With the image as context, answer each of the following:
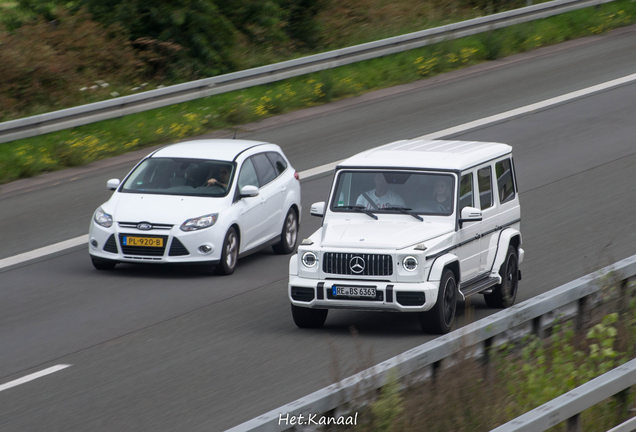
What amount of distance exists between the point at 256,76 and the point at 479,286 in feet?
45.4

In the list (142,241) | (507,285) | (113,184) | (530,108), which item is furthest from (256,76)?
(507,285)

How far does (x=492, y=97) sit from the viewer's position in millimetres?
24984

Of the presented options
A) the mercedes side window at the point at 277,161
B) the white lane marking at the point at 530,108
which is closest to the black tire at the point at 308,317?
the mercedes side window at the point at 277,161

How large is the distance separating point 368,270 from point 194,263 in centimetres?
395

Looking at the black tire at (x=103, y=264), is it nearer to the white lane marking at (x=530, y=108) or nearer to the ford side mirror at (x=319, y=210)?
the ford side mirror at (x=319, y=210)

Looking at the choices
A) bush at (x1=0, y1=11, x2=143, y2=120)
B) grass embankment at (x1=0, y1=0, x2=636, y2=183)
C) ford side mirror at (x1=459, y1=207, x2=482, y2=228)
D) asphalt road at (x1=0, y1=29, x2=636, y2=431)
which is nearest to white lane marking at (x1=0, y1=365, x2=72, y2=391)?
asphalt road at (x1=0, y1=29, x2=636, y2=431)

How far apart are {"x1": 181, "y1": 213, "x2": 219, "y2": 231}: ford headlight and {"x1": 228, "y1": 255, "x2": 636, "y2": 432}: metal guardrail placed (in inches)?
270

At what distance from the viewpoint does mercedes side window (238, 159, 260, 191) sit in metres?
15.3

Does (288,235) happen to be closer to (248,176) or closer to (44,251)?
(248,176)

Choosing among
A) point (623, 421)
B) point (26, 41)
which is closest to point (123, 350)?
point (623, 421)

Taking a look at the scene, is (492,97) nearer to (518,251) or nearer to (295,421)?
Result: (518,251)

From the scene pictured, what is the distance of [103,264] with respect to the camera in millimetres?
14586

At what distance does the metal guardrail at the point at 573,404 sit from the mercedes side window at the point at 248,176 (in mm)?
9380

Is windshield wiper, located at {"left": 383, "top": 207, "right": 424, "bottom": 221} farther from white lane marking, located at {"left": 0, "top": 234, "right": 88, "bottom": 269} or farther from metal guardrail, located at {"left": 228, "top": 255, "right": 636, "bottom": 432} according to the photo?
white lane marking, located at {"left": 0, "top": 234, "right": 88, "bottom": 269}
